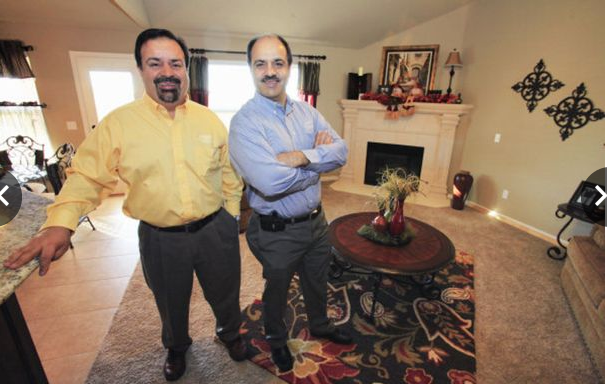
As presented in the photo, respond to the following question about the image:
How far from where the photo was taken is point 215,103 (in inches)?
187

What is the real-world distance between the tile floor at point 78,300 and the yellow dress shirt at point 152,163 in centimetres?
111

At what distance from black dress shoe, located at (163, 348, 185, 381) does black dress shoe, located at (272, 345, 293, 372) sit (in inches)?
19.3

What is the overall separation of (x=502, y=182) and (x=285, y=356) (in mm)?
3589

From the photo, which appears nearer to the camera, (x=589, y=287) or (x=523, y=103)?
(x=589, y=287)

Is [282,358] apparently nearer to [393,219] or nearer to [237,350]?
[237,350]

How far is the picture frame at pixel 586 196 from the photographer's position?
8.78 ft

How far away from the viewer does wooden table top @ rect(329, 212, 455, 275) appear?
73.4 inches

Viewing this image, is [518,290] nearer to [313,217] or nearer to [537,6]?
[313,217]

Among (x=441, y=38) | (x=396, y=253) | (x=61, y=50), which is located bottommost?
(x=396, y=253)

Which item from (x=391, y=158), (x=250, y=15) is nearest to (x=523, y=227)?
(x=391, y=158)

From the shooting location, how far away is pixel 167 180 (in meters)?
1.26

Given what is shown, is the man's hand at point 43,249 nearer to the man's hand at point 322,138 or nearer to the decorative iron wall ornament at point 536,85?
the man's hand at point 322,138

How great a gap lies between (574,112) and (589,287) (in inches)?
79.9

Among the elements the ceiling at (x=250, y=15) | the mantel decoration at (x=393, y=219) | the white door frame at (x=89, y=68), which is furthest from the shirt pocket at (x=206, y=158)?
the white door frame at (x=89, y=68)
